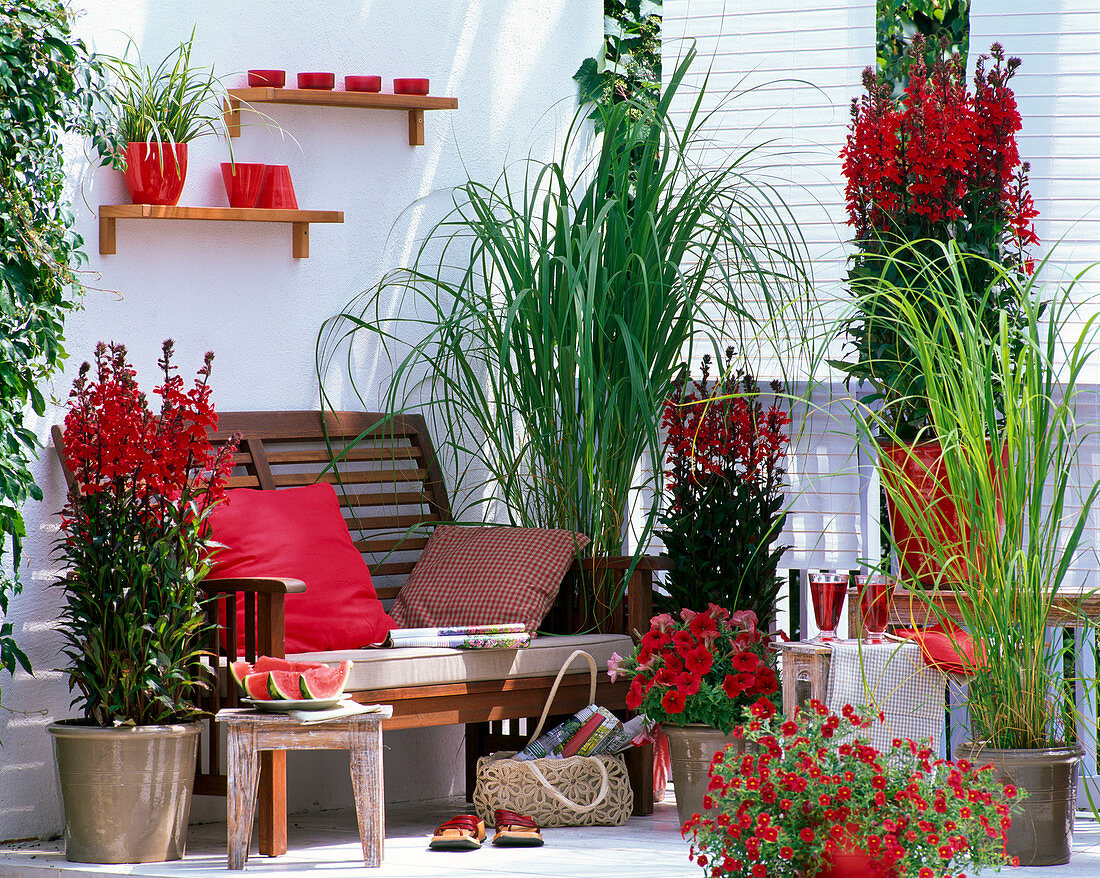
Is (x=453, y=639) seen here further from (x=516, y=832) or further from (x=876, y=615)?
(x=876, y=615)

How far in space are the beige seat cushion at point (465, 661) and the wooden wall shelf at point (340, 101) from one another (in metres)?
1.60

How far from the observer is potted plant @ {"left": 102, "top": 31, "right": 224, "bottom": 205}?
4250 mm

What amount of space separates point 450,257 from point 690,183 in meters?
0.88

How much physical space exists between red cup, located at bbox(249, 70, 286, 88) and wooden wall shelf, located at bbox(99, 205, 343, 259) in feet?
1.24

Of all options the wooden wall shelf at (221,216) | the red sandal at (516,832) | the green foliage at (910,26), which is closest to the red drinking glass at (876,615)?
the red sandal at (516,832)

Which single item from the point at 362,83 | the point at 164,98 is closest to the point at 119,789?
the point at 164,98

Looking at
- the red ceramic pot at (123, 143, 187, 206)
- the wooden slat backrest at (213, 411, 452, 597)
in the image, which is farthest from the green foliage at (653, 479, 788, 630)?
the red ceramic pot at (123, 143, 187, 206)

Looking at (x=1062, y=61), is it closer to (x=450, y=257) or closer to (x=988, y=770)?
(x=450, y=257)

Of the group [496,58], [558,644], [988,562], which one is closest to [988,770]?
[988,562]

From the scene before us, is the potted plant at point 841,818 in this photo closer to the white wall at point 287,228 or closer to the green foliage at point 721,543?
the green foliage at point 721,543

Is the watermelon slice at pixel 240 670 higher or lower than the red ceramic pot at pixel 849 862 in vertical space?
higher

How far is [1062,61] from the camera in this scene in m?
4.77

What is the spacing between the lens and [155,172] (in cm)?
427

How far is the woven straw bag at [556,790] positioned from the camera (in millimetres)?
4188
